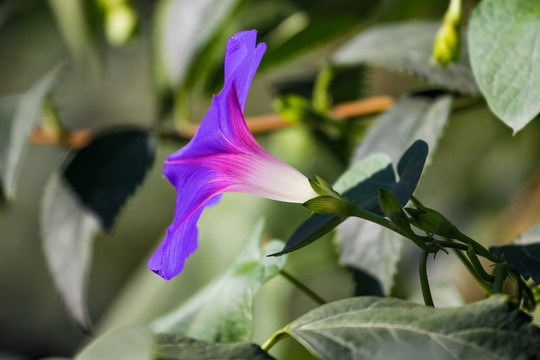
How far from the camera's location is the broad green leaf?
1.63 ft

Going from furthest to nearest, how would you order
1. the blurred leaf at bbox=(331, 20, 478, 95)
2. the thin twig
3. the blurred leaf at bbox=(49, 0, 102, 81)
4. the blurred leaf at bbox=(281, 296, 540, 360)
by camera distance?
the blurred leaf at bbox=(49, 0, 102, 81), the thin twig, the blurred leaf at bbox=(331, 20, 478, 95), the blurred leaf at bbox=(281, 296, 540, 360)

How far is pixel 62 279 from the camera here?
640 millimetres

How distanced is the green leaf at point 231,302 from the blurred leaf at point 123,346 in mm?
121

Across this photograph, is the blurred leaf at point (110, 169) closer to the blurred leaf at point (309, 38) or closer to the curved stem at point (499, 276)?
the blurred leaf at point (309, 38)

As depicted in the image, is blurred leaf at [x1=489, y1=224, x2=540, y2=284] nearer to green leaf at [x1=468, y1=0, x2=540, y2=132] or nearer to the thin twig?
green leaf at [x1=468, y1=0, x2=540, y2=132]

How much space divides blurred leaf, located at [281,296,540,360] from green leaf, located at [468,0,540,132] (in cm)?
13

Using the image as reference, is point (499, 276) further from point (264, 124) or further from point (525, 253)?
point (264, 124)

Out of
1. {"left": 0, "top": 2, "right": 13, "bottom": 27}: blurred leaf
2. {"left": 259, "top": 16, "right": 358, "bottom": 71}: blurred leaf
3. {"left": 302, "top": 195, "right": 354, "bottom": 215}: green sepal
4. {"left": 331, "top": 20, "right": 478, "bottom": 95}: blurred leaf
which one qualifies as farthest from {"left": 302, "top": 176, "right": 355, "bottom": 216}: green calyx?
{"left": 0, "top": 2, "right": 13, "bottom": 27}: blurred leaf

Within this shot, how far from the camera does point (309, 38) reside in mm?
856

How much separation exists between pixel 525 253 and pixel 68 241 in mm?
442

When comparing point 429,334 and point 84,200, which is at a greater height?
point 429,334

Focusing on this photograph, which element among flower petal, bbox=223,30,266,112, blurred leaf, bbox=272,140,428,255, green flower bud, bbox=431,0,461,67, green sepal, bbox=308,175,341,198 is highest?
flower petal, bbox=223,30,266,112

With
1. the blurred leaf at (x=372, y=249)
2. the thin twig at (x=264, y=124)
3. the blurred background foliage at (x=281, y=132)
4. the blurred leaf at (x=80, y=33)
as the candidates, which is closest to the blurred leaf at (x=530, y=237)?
the blurred leaf at (x=372, y=249)

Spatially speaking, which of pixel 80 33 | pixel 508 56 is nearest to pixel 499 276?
pixel 508 56
